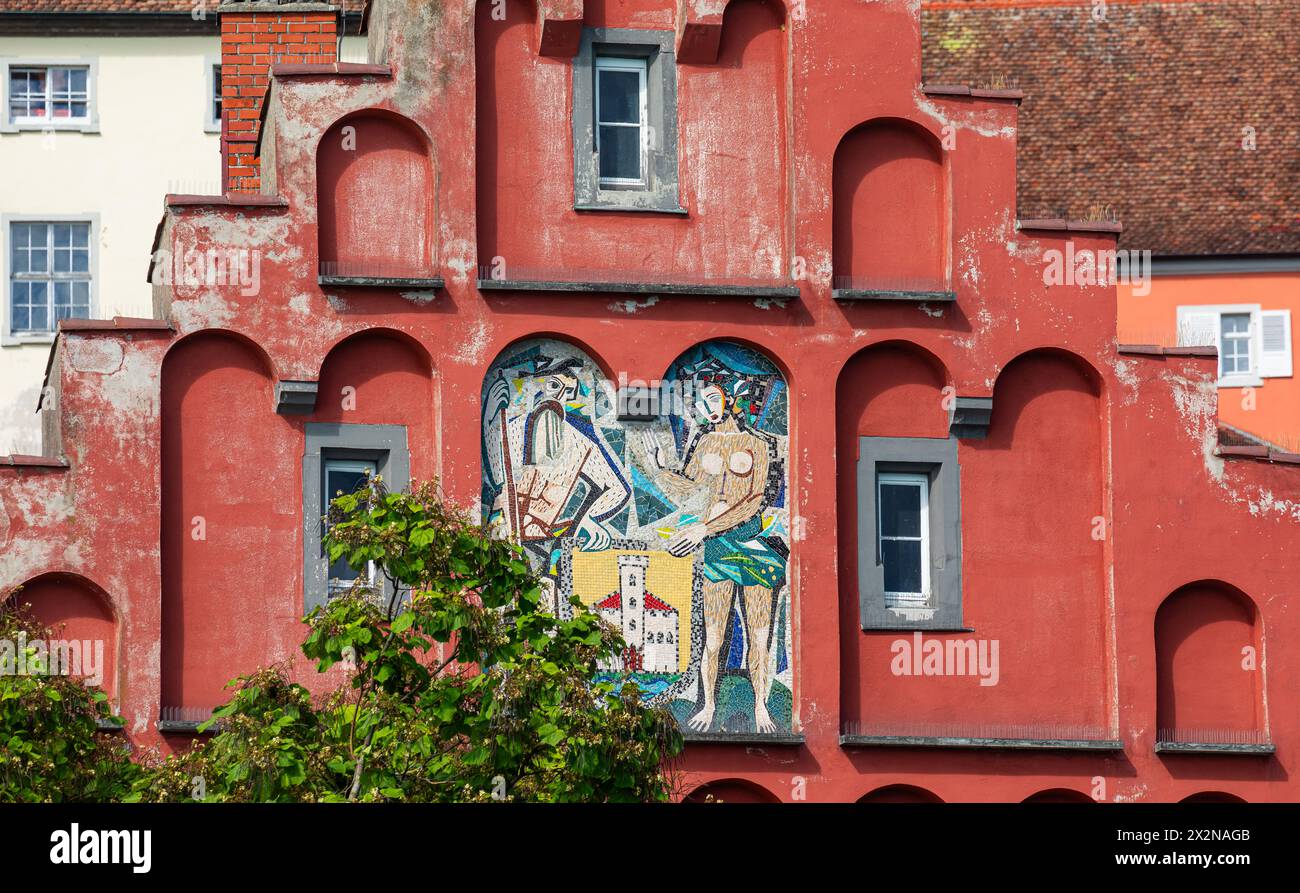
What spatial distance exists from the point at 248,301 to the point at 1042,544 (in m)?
7.73

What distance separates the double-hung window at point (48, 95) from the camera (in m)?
56.4

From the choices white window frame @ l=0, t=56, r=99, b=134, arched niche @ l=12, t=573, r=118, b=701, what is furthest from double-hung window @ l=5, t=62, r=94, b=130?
arched niche @ l=12, t=573, r=118, b=701

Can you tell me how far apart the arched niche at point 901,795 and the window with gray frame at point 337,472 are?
486 cm

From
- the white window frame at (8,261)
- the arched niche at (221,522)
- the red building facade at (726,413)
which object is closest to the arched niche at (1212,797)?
the red building facade at (726,413)

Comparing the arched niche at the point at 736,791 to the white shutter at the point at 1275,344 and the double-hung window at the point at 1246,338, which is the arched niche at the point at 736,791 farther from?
the white shutter at the point at 1275,344

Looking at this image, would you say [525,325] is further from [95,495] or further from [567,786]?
[567,786]

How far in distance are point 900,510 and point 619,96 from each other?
475 cm

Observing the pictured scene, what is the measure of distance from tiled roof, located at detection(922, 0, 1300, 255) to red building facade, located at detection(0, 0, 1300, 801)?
1958 cm

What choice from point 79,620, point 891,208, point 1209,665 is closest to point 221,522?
point 79,620

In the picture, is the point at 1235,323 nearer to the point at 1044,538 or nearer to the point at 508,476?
the point at 1044,538

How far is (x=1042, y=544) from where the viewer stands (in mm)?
29688

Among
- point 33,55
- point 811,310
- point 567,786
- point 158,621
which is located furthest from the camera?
point 33,55
